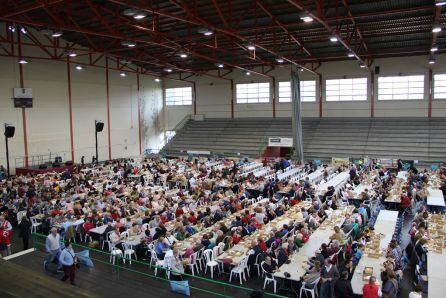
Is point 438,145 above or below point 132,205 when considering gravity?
above

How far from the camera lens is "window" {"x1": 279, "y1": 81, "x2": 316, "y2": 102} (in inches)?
1391

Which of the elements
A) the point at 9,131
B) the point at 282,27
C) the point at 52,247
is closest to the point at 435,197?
the point at 282,27

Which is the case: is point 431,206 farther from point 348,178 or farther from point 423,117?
point 423,117

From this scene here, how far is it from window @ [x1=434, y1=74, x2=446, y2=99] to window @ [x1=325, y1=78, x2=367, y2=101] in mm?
5373

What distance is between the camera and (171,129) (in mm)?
43438

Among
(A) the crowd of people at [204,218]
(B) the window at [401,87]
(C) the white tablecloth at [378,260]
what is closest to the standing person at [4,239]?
(A) the crowd of people at [204,218]

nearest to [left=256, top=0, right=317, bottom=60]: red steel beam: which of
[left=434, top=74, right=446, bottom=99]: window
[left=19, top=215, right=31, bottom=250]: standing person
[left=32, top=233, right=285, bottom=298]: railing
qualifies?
[left=434, top=74, right=446, bottom=99]: window

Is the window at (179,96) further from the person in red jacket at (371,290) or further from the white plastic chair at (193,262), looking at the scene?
the person in red jacket at (371,290)

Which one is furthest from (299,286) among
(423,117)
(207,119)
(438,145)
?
(207,119)

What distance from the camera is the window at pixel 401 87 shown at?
3079 cm

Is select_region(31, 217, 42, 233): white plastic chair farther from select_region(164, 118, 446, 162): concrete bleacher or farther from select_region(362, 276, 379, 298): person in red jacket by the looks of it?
→ select_region(164, 118, 446, 162): concrete bleacher

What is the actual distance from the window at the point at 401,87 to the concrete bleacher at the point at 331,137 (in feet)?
6.41

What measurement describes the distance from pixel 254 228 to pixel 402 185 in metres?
10.4

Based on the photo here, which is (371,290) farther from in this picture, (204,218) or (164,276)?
(204,218)
